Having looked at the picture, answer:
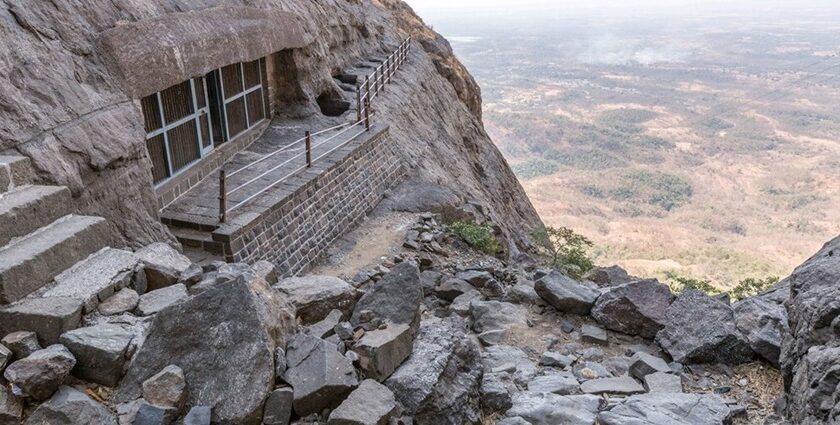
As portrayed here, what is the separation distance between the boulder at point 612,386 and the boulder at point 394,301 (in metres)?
1.71

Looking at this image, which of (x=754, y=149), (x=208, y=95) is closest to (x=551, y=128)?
(x=754, y=149)

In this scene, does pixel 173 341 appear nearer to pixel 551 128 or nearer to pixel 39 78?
pixel 39 78

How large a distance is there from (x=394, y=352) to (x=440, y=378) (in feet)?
1.34

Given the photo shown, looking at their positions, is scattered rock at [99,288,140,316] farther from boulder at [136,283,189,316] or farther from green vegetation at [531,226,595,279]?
green vegetation at [531,226,595,279]

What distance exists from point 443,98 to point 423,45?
4196 mm

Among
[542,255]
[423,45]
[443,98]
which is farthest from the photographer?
[423,45]

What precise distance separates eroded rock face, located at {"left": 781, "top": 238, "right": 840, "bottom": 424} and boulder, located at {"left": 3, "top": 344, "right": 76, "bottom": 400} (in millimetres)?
4584

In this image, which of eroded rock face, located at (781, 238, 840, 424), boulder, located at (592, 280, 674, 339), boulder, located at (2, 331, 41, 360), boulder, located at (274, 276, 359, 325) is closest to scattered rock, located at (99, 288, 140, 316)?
boulder, located at (2, 331, 41, 360)

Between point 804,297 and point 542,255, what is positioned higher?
point 804,297

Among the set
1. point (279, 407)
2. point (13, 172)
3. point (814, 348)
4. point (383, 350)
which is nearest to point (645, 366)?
point (814, 348)

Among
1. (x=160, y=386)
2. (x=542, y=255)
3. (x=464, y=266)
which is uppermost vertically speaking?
(x=160, y=386)

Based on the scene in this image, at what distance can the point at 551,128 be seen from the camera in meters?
93.2

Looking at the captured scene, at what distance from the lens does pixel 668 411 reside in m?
4.95

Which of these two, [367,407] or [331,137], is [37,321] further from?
[331,137]
